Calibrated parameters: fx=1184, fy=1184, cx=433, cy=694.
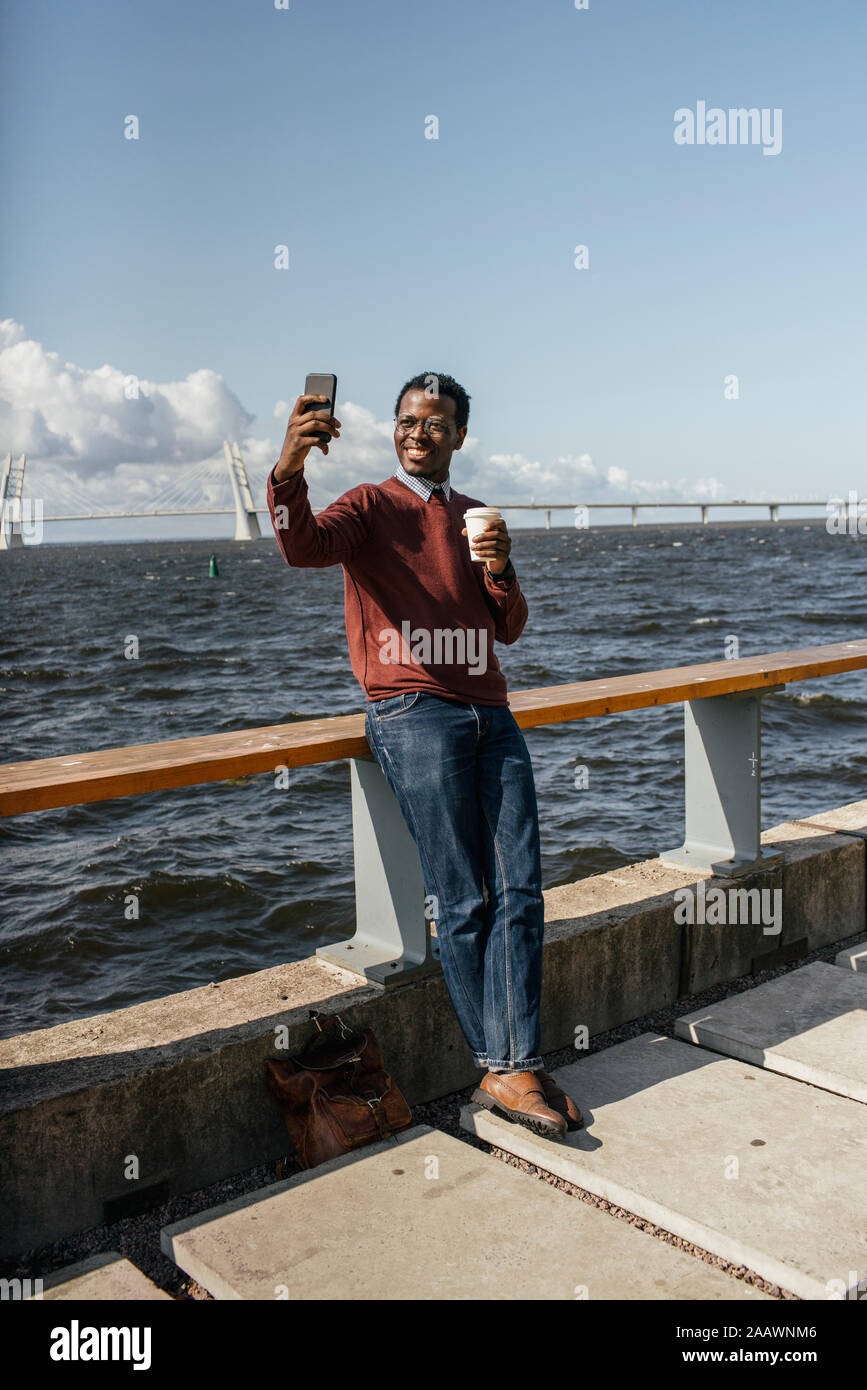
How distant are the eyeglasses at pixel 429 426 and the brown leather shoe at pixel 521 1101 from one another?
147 cm

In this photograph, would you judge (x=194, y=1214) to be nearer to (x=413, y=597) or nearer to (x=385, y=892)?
(x=385, y=892)

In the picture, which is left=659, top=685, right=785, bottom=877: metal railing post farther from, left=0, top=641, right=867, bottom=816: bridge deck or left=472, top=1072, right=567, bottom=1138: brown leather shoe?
left=472, top=1072, right=567, bottom=1138: brown leather shoe

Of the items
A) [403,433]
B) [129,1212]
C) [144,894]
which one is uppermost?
[403,433]

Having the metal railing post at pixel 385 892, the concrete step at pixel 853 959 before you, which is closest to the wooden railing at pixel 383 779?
the metal railing post at pixel 385 892

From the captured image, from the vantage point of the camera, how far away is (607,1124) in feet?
8.37

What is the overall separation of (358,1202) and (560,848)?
20.2 feet

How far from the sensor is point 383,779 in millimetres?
2846

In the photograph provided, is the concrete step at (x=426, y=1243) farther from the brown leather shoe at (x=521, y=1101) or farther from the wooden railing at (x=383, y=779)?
the wooden railing at (x=383, y=779)

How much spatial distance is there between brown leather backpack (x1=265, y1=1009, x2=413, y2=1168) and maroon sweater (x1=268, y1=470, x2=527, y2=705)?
79 centimetres

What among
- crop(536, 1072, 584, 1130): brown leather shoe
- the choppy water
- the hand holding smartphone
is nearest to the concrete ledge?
crop(536, 1072, 584, 1130): brown leather shoe

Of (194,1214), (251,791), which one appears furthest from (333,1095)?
(251,791)

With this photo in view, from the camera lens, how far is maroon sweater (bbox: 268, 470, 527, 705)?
2.65 m
